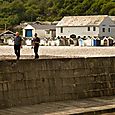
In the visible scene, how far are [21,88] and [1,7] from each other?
164 metres

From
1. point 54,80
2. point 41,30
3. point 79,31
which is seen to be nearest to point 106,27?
point 79,31

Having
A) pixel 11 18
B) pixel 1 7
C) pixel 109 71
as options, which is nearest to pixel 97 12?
pixel 11 18

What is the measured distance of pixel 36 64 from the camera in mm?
16453

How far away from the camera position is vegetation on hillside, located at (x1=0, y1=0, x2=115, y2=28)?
490ft

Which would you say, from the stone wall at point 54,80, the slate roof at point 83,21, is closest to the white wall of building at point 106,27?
the slate roof at point 83,21

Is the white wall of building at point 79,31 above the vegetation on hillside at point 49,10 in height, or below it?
below

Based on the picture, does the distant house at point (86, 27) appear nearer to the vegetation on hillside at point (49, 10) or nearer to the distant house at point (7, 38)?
the distant house at point (7, 38)

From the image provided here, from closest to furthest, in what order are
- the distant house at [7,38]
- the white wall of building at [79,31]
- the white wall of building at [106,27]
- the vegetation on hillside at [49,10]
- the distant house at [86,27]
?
the distant house at [7,38], the distant house at [86,27], the white wall of building at [79,31], the white wall of building at [106,27], the vegetation on hillside at [49,10]

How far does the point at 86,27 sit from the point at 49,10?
272 feet

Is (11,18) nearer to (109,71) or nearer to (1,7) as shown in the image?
(1,7)

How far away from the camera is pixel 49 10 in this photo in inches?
A: 6998

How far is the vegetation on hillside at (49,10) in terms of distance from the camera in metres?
149

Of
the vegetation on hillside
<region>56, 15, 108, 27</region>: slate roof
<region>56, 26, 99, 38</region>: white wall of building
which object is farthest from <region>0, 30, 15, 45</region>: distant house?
the vegetation on hillside

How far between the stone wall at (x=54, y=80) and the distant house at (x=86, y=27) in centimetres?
7747
